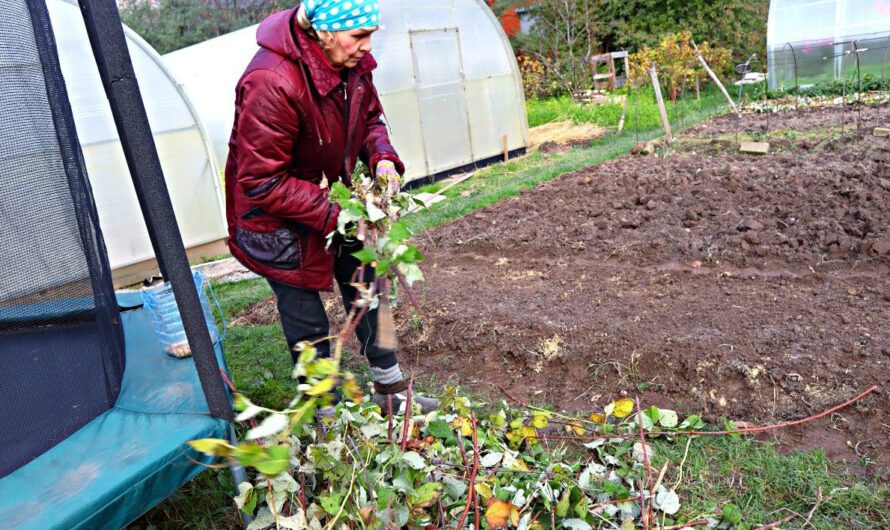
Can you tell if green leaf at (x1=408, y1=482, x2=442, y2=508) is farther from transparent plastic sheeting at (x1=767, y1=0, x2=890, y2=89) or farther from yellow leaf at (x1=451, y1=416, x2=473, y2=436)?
transparent plastic sheeting at (x1=767, y1=0, x2=890, y2=89)

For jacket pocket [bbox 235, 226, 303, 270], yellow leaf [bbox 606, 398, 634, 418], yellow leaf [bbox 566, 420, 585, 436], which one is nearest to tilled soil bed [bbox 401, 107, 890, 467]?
yellow leaf [bbox 566, 420, 585, 436]

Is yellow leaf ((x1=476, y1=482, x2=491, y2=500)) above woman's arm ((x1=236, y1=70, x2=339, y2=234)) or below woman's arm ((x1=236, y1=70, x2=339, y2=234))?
below

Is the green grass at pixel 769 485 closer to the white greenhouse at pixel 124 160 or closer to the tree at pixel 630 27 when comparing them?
the white greenhouse at pixel 124 160

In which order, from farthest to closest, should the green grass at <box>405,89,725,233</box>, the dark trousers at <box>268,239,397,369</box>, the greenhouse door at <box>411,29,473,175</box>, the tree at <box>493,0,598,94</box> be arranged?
the tree at <box>493,0,598,94</box>, the greenhouse door at <box>411,29,473,175</box>, the green grass at <box>405,89,725,233</box>, the dark trousers at <box>268,239,397,369</box>

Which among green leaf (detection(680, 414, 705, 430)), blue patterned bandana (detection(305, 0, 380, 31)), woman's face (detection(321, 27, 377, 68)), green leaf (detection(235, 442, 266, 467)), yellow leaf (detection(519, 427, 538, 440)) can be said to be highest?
blue patterned bandana (detection(305, 0, 380, 31))

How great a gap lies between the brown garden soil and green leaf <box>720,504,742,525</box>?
0.58 metres

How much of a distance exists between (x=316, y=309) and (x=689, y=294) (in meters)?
2.30

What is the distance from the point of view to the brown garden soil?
9.52ft

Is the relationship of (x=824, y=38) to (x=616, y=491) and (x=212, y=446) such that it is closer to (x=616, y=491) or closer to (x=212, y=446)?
(x=616, y=491)

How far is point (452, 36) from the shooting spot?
979cm

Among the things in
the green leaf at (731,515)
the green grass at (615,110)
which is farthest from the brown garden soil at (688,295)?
the green grass at (615,110)

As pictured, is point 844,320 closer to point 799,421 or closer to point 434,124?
point 799,421

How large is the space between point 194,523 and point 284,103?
159 cm

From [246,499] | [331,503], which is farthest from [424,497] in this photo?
[246,499]
